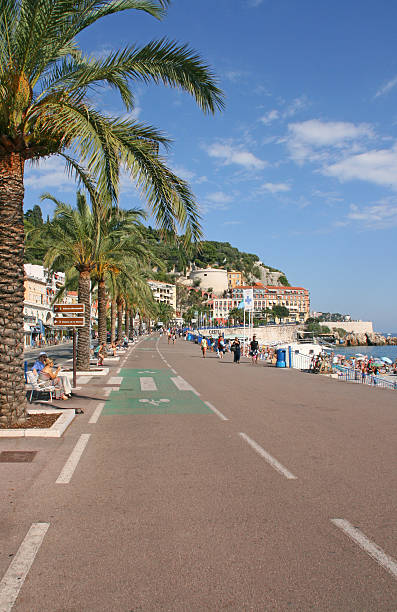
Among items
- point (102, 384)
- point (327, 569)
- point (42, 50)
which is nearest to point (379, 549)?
point (327, 569)

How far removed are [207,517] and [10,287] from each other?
5726 mm

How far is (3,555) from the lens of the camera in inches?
161

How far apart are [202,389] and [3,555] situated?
12979mm

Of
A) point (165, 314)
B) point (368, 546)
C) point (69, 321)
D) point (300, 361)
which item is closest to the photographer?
point (368, 546)

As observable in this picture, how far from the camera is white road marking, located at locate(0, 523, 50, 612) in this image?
3.44 m

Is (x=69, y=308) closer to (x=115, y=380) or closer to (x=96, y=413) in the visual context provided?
(x=115, y=380)

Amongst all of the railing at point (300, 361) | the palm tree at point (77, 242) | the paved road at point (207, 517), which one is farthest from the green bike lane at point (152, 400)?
the railing at point (300, 361)

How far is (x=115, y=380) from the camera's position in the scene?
19938 millimetres

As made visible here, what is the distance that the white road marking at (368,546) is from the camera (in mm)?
3936

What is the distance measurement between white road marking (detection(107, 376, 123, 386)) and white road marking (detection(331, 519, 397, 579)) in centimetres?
1426

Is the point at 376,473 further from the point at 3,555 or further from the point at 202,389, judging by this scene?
the point at 202,389

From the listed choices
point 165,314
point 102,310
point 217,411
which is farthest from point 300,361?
point 165,314

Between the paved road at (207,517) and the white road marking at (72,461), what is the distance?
45mm

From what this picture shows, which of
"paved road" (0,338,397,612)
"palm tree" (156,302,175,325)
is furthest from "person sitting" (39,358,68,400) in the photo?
"palm tree" (156,302,175,325)
